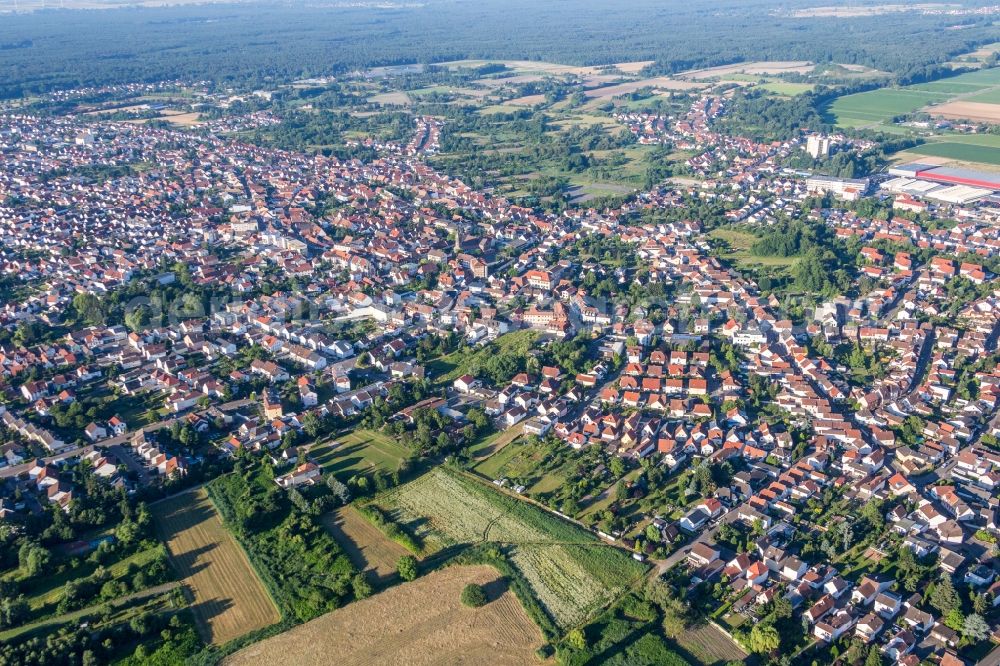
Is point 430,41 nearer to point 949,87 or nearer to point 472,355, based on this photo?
point 949,87

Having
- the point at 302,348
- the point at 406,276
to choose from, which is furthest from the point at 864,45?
the point at 302,348

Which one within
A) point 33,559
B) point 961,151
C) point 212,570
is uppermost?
point 33,559

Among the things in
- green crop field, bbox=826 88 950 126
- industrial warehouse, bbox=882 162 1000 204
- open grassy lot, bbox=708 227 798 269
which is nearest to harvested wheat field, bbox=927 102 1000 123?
green crop field, bbox=826 88 950 126

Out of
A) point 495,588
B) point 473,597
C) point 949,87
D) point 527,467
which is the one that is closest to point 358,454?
point 527,467

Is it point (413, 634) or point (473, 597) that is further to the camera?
point (473, 597)

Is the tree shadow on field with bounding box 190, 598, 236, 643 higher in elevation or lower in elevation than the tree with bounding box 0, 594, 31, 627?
lower

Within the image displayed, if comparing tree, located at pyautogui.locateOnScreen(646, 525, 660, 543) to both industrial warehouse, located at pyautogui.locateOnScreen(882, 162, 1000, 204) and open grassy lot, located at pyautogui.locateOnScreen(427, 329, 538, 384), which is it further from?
industrial warehouse, located at pyautogui.locateOnScreen(882, 162, 1000, 204)

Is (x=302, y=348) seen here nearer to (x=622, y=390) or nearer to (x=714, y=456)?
(x=622, y=390)
